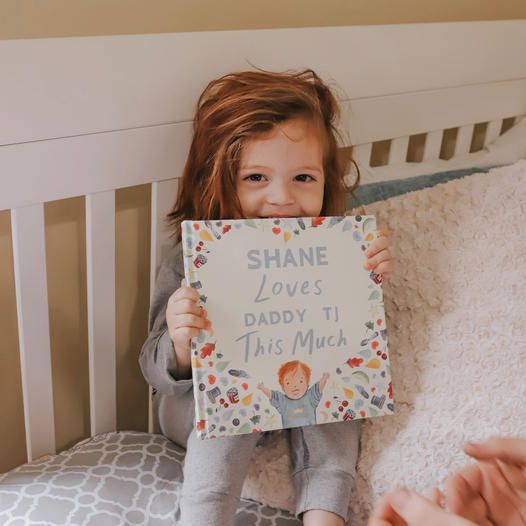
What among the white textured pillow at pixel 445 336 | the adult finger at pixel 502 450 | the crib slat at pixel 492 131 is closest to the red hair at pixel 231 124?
the white textured pillow at pixel 445 336

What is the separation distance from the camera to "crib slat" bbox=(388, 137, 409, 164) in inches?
52.7

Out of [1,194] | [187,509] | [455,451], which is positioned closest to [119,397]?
[187,509]

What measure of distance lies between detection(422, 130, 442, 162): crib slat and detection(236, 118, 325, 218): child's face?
0.44m

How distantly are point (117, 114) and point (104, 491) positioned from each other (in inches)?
21.0

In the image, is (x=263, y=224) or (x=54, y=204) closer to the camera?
(x=263, y=224)

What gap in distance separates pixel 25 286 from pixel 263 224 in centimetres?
35

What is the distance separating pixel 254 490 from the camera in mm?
1025

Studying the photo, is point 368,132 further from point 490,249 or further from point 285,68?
point 490,249

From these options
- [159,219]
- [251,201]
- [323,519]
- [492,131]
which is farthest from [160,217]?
[492,131]

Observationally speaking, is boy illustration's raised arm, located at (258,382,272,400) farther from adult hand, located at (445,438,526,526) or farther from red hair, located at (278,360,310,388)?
adult hand, located at (445,438,526,526)

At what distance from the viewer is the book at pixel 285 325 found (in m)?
0.91

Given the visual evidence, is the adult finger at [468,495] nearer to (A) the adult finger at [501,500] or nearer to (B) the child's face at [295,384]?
(A) the adult finger at [501,500]

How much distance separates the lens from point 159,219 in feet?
3.57

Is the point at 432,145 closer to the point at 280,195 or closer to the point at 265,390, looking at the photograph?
the point at 280,195
